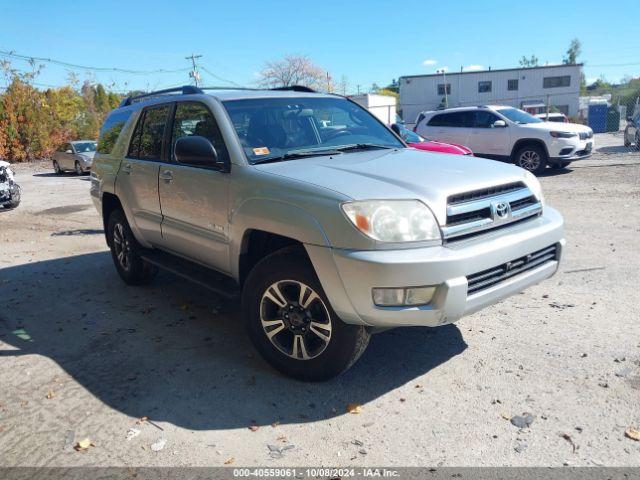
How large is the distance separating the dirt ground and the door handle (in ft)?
4.14

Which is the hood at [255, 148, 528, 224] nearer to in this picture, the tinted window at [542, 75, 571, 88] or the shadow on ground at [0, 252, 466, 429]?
the shadow on ground at [0, 252, 466, 429]

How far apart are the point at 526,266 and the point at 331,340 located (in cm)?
136

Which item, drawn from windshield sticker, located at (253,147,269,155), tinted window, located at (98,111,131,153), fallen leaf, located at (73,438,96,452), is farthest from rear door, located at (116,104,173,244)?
fallen leaf, located at (73,438,96,452)

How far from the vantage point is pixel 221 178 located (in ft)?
12.9

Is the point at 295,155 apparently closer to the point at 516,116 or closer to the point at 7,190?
the point at 7,190

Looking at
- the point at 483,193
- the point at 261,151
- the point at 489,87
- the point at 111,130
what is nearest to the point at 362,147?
the point at 261,151

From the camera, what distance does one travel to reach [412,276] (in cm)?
292

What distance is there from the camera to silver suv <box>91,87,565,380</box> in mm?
3010

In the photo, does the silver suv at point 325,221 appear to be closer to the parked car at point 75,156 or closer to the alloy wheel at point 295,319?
the alloy wheel at point 295,319

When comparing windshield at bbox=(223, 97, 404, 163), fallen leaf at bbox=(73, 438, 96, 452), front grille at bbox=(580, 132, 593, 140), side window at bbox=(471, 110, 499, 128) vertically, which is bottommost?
fallen leaf at bbox=(73, 438, 96, 452)

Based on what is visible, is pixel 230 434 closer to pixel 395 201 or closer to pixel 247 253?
pixel 247 253

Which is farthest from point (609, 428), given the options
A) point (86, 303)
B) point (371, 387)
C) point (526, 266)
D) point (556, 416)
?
point (86, 303)

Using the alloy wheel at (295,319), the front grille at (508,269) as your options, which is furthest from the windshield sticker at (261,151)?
the front grille at (508,269)

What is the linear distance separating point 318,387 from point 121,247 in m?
3.32
